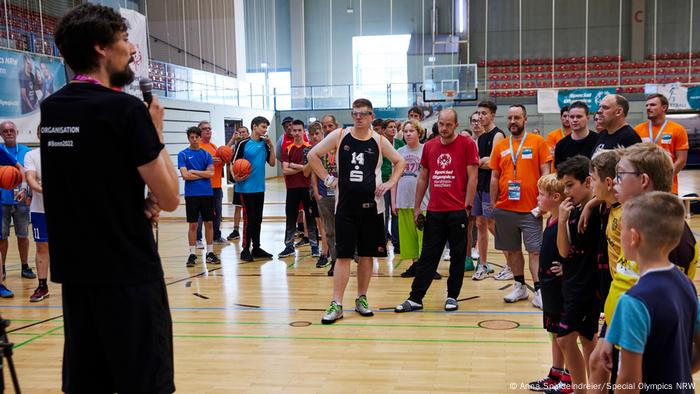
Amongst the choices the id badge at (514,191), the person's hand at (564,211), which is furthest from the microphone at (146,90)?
the id badge at (514,191)

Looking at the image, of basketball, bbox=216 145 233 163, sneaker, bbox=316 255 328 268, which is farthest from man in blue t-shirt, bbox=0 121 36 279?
sneaker, bbox=316 255 328 268

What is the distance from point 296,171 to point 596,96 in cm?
1357

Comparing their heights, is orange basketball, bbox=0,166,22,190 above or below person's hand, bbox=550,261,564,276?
above

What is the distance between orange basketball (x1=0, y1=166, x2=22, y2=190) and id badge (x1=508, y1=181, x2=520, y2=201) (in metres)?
4.71

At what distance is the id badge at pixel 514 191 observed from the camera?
5516mm

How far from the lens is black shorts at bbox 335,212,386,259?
5.25m

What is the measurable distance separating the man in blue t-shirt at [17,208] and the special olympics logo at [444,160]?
448 centimetres

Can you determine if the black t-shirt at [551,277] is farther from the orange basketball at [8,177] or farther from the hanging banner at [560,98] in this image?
the hanging banner at [560,98]

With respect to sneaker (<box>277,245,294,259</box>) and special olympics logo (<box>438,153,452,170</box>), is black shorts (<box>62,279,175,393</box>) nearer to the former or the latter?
special olympics logo (<box>438,153,452,170</box>)

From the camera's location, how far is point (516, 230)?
560cm

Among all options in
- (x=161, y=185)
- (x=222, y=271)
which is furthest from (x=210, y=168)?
(x=161, y=185)

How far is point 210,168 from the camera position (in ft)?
27.3

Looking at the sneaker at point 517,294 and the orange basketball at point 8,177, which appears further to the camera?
the orange basketball at point 8,177

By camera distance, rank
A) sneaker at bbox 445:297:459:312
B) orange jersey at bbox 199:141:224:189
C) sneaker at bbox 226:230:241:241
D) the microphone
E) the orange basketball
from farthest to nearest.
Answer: sneaker at bbox 226:230:241:241 → orange jersey at bbox 199:141:224:189 → the orange basketball → sneaker at bbox 445:297:459:312 → the microphone
